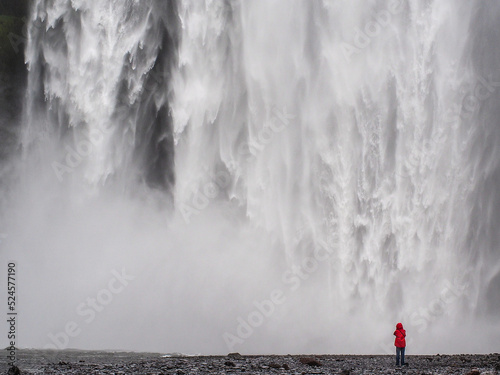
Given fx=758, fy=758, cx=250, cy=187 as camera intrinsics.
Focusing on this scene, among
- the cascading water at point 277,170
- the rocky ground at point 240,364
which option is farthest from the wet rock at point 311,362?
the cascading water at point 277,170

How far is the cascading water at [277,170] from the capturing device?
33375 mm

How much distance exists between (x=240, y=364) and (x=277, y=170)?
1387 cm

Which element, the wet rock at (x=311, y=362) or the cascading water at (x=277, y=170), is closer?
the wet rock at (x=311, y=362)

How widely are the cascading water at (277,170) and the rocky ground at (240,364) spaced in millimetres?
4834

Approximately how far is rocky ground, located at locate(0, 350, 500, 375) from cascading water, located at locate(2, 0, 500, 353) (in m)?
4.83

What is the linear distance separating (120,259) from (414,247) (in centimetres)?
1347

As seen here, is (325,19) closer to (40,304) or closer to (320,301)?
(320,301)

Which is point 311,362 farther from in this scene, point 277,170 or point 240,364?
point 277,170

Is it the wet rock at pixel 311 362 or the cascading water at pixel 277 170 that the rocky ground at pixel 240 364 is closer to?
the wet rock at pixel 311 362

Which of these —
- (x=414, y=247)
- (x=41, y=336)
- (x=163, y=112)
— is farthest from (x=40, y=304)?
(x=414, y=247)

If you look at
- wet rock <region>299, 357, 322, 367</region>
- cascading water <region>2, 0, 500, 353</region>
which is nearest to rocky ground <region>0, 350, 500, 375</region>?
wet rock <region>299, 357, 322, 367</region>

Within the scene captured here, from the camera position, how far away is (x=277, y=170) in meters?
36.0

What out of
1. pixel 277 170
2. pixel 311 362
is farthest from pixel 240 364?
pixel 277 170

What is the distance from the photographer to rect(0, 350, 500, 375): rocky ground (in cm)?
2141
